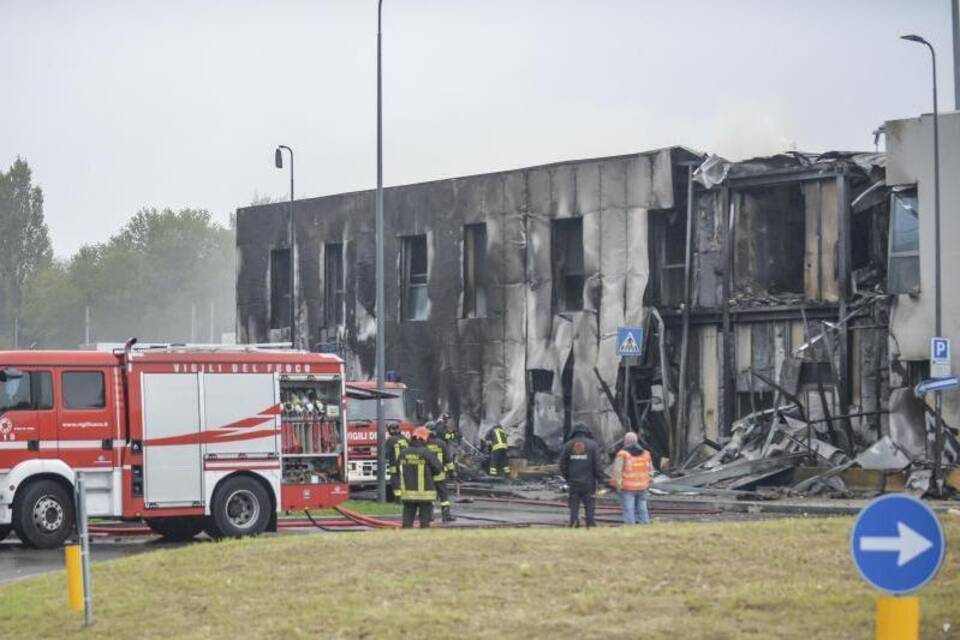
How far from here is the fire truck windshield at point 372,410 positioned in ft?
114

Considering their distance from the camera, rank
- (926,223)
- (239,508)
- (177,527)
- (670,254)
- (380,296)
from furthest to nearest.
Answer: (670,254)
(926,223)
(380,296)
(177,527)
(239,508)

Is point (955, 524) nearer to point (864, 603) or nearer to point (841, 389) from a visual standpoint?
point (864, 603)

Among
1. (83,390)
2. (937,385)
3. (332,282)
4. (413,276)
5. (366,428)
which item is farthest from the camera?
(332,282)

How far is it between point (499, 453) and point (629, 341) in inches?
221

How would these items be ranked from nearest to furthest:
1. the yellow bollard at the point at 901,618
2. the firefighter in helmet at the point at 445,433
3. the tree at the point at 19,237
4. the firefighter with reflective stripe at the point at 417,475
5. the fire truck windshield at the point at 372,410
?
the yellow bollard at the point at 901,618 → the firefighter with reflective stripe at the point at 417,475 → the firefighter in helmet at the point at 445,433 → the fire truck windshield at the point at 372,410 → the tree at the point at 19,237

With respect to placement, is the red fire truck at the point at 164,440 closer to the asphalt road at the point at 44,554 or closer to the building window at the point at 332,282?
the asphalt road at the point at 44,554

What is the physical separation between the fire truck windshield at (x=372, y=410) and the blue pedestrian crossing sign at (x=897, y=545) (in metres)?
25.7

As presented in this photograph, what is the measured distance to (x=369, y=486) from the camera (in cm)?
3506

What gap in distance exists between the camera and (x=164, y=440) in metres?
22.9

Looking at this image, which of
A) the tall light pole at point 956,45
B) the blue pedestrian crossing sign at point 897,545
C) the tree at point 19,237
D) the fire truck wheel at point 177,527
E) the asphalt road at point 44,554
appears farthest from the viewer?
the tree at point 19,237

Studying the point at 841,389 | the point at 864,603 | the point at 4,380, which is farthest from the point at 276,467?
the point at 841,389

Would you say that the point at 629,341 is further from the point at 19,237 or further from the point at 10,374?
the point at 19,237

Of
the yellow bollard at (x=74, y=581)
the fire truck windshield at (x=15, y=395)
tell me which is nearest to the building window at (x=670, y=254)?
the fire truck windshield at (x=15, y=395)

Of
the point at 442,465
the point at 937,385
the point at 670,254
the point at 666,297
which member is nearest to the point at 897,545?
the point at 442,465
